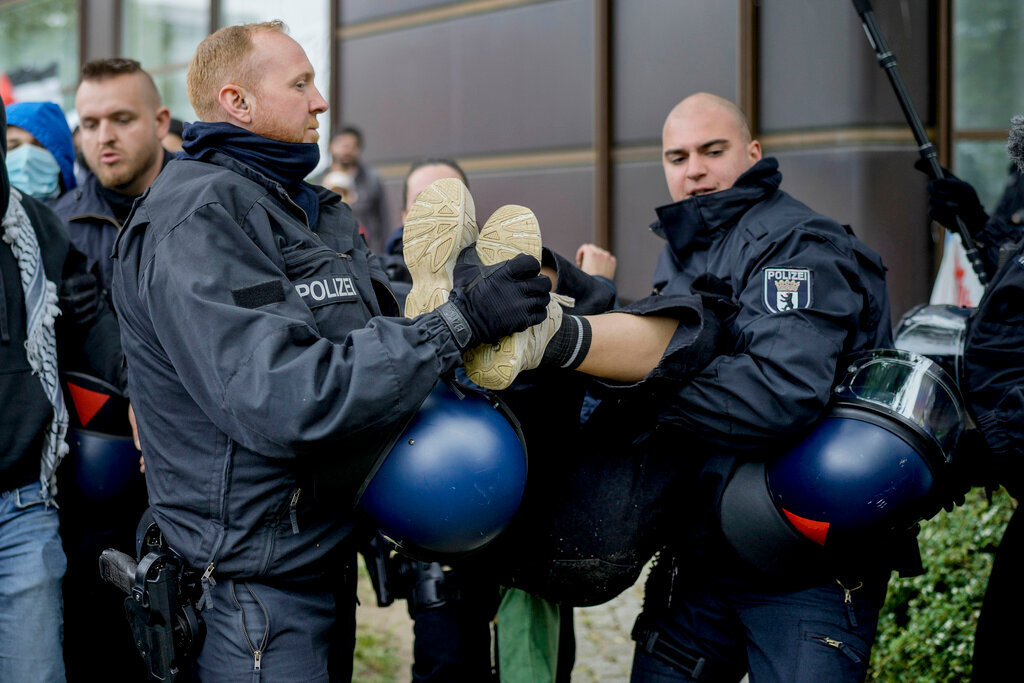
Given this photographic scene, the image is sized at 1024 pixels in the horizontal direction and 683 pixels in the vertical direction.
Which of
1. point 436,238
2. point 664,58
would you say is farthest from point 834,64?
point 436,238

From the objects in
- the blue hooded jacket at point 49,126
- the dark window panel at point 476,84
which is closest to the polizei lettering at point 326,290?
the blue hooded jacket at point 49,126

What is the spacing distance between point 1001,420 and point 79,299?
260 cm

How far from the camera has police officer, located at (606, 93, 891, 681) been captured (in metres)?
2.52

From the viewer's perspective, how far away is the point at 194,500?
7.30 ft

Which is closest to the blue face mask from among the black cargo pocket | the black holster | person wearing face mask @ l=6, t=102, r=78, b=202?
person wearing face mask @ l=6, t=102, r=78, b=202

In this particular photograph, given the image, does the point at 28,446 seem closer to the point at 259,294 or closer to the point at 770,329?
the point at 259,294

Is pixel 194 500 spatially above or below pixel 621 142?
below

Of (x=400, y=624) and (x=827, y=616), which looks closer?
(x=827, y=616)

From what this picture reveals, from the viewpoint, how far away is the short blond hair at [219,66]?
2.37 metres

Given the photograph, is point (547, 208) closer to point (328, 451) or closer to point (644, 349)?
point (644, 349)

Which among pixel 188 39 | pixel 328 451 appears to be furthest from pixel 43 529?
pixel 188 39

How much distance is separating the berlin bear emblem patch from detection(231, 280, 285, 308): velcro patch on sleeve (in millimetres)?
1276

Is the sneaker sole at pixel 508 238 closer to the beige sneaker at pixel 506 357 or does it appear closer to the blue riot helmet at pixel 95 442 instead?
the beige sneaker at pixel 506 357

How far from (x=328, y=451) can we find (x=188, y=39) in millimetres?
9526
